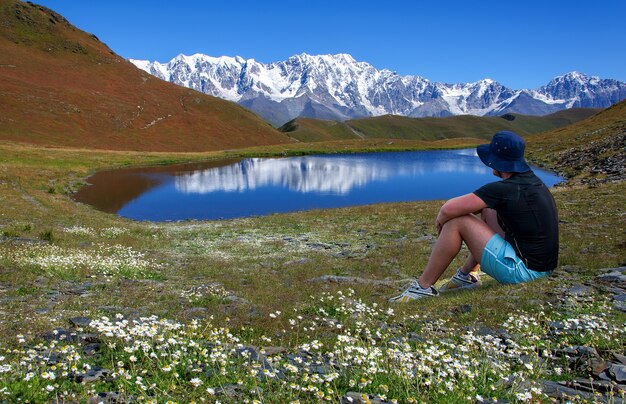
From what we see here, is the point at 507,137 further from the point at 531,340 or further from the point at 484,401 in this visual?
the point at 484,401

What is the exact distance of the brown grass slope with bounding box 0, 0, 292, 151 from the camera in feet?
407

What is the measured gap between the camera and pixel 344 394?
553cm

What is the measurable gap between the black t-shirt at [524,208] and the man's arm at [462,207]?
0.12m

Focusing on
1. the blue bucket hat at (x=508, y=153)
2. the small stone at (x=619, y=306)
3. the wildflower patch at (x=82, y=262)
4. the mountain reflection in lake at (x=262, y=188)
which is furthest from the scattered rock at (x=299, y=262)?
the mountain reflection in lake at (x=262, y=188)

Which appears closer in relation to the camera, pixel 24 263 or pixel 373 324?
pixel 373 324

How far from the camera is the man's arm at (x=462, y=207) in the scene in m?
9.45

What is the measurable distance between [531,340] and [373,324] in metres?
2.94

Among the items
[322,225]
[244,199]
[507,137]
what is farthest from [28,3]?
[507,137]

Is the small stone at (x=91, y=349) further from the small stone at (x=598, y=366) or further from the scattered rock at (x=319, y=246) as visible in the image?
the scattered rock at (x=319, y=246)

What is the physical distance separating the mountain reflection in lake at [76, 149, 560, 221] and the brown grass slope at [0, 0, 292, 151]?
52.4m

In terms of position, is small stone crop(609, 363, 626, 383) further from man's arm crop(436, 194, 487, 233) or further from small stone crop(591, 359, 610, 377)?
man's arm crop(436, 194, 487, 233)

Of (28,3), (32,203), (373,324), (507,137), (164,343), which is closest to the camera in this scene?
(164,343)

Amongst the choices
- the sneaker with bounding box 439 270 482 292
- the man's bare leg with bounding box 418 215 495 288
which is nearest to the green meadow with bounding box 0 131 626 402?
the sneaker with bounding box 439 270 482 292

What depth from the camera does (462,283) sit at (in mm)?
11617
